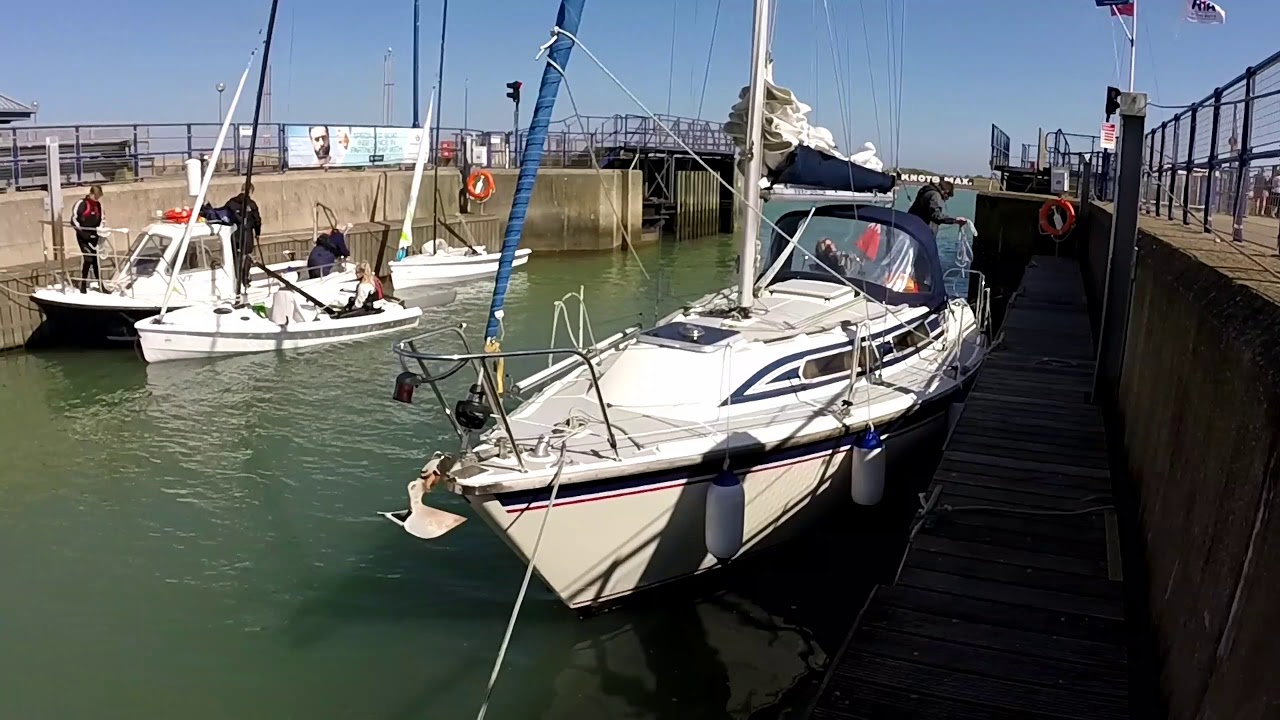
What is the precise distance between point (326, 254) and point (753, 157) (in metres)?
11.5

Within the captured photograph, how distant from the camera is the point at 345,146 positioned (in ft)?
90.9

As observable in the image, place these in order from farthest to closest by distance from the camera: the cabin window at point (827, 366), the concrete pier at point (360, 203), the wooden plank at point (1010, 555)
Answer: the concrete pier at point (360, 203) → the cabin window at point (827, 366) → the wooden plank at point (1010, 555)

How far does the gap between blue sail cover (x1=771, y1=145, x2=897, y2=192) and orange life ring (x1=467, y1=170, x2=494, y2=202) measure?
19272 mm

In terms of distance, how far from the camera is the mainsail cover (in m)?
9.31

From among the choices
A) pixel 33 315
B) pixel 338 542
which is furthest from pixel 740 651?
pixel 33 315

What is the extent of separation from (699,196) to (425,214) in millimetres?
13007

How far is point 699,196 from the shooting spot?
126 feet

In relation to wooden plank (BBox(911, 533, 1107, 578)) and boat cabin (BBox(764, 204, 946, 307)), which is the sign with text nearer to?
boat cabin (BBox(764, 204, 946, 307))

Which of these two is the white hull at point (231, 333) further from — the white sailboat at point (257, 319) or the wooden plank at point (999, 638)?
the wooden plank at point (999, 638)

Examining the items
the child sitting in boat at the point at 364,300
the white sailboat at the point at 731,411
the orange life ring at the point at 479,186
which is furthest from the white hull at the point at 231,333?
the orange life ring at the point at 479,186

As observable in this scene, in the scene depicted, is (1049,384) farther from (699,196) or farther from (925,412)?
(699,196)

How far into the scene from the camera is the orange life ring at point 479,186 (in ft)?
93.4

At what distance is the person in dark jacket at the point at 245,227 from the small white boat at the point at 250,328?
852 mm

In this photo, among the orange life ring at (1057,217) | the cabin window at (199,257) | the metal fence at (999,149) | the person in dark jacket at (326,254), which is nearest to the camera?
the cabin window at (199,257)
